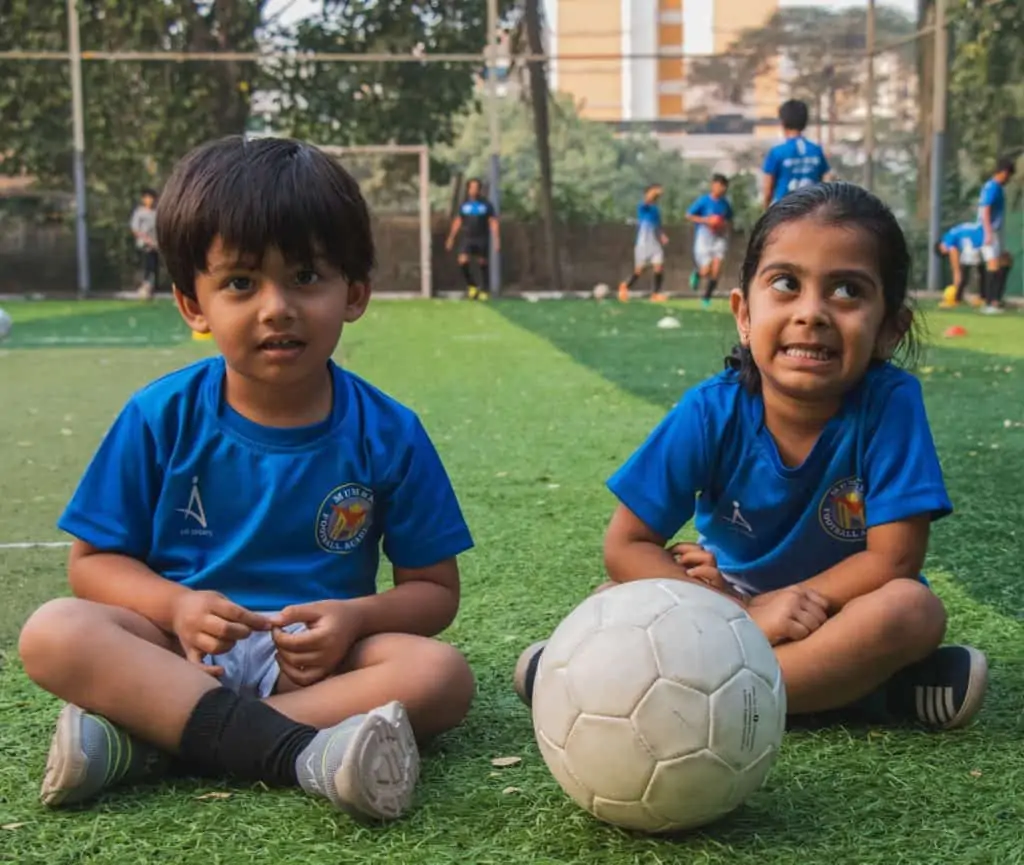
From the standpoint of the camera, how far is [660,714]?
180cm

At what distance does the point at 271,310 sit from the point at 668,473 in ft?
2.62

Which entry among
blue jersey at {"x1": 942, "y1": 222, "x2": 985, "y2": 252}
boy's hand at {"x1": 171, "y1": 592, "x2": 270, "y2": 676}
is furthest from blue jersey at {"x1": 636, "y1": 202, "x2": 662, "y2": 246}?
boy's hand at {"x1": 171, "y1": 592, "x2": 270, "y2": 676}

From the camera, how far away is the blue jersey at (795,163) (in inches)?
488

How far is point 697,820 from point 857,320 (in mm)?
967

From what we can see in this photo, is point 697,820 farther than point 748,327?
No

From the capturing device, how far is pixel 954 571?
3396mm

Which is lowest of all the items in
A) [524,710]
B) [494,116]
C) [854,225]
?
[524,710]

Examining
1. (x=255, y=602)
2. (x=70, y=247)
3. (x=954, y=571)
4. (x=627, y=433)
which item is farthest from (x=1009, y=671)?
(x=70, y=247)

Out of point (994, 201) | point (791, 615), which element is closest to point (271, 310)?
point (791, 615)

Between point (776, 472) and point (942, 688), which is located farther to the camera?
point (776, 472)

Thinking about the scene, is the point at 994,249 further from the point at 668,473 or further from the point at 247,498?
the point at 247,498

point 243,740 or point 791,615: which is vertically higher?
point 791,615

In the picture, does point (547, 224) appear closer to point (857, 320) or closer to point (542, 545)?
point (542, 545)

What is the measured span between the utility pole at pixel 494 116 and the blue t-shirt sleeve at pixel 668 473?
16700mm
